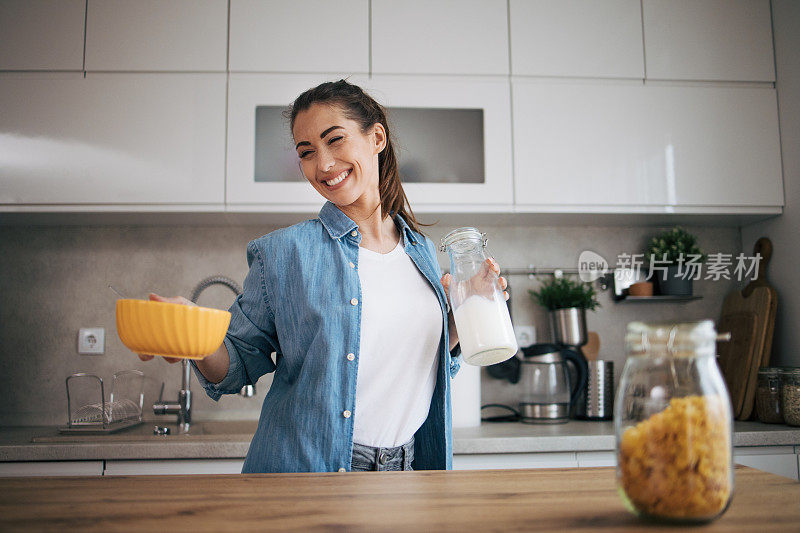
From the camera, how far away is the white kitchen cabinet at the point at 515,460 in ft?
5.82

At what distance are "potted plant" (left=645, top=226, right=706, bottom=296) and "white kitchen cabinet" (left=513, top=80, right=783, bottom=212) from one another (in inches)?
8.7

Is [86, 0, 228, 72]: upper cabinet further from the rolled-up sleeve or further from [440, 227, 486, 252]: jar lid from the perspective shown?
[440, 227, 486, 252]: jar lid

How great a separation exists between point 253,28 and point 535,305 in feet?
4.80

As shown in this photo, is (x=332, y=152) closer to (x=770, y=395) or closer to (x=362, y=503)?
(x=362, y=503)

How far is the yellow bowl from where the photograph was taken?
70cm

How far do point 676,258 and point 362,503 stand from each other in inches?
81.2

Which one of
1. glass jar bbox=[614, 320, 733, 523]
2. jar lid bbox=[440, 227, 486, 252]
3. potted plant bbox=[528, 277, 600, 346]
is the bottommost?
glass jar bbox=[614, 320, 733, 523]

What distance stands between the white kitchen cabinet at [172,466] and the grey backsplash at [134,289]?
52 cm

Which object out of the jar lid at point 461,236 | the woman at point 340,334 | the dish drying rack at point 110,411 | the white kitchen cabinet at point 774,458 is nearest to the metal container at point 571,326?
the white kitchen cabinet at point 774,458

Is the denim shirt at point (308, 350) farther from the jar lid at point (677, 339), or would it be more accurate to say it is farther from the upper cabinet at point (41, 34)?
the upper cabinet at point (41, 34)

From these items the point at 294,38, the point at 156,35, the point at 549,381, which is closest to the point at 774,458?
the point at 549,381

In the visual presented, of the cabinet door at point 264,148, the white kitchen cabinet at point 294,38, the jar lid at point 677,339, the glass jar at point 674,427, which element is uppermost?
the white kitchen cabinet at point 294,38

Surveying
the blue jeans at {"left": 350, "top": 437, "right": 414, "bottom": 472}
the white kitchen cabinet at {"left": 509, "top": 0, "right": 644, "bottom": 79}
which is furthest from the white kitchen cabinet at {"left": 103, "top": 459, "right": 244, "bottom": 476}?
the white kitchen cabinet at {"left": 509, "top": 0, "right": 644, "bottom": 79}

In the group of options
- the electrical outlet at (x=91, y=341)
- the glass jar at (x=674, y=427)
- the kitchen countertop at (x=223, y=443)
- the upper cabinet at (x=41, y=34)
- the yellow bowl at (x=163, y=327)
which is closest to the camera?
the glass jar at (x=674, y=427)
